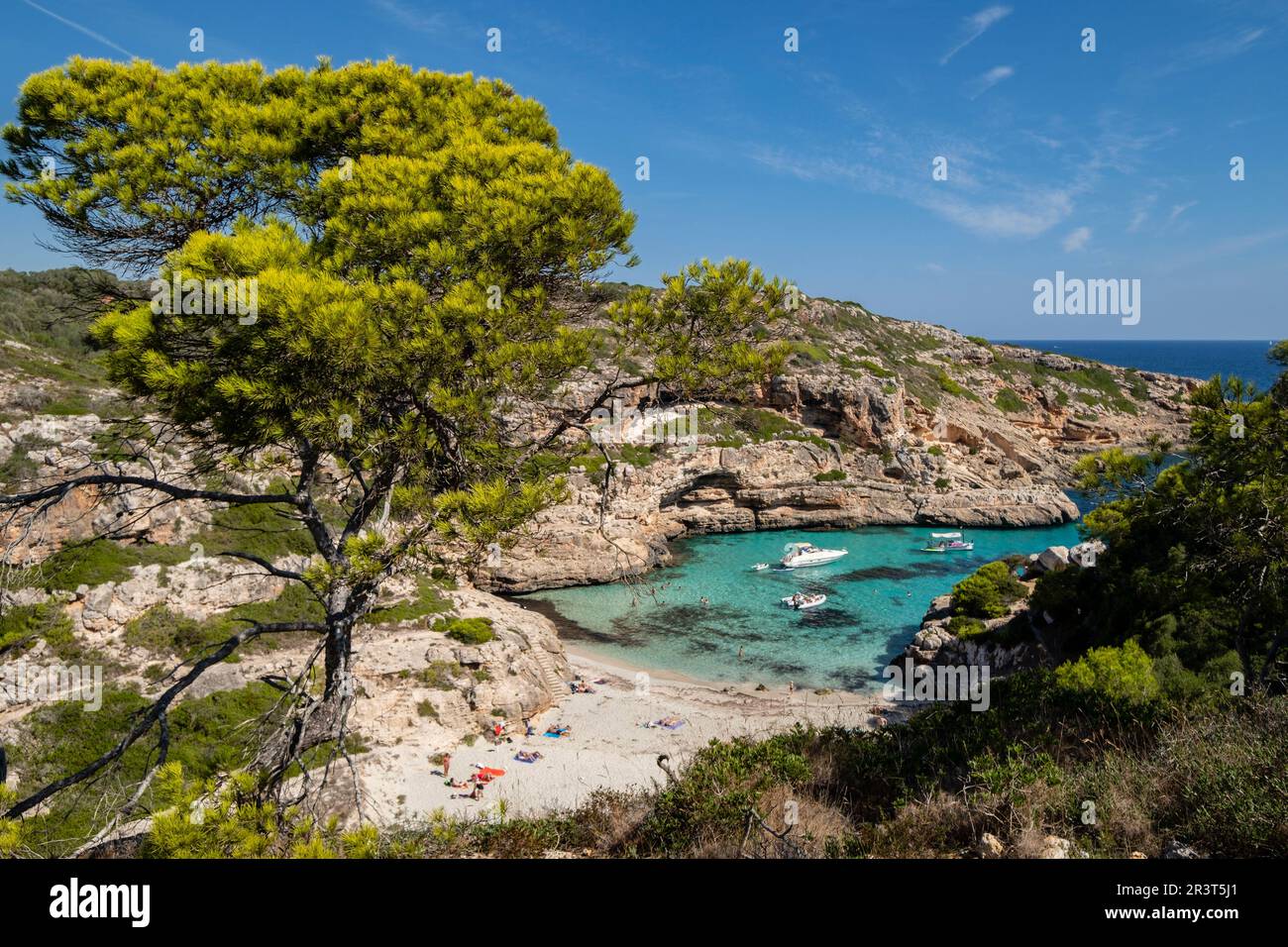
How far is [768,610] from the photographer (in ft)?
85.4

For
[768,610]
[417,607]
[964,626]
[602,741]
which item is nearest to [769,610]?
[768,610]

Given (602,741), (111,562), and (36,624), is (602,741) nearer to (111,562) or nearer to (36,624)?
(36,624)

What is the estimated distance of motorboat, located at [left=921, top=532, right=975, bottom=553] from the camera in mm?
34469

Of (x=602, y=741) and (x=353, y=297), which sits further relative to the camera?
(x=602, y=741)

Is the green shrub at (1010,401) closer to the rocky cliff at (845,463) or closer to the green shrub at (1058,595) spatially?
the rocky cliff at (845,463)

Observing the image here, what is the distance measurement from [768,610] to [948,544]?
579 inches

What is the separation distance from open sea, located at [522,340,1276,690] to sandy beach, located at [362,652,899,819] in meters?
1.81

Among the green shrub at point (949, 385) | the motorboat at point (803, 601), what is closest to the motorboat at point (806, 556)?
the motorboat at point (803, 601)

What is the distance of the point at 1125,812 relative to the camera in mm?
4258

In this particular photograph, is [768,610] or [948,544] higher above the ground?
[948,544]

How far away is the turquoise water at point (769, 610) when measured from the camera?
2138 centimetres

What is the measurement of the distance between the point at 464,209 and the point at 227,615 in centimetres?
1586

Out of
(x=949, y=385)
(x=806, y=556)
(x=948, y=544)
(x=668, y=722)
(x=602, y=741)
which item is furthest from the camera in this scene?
(x=949, y=385)

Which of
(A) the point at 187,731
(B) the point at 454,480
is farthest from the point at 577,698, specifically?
(B) the point at 454,480
